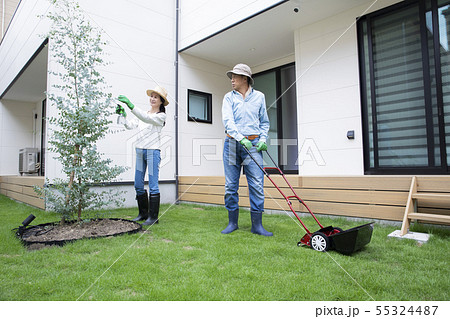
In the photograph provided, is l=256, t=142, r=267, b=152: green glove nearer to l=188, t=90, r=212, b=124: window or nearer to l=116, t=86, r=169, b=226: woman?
l=116, t=86, r=169, b=226: woman

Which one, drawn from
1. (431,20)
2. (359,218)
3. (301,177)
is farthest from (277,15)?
(359,218)

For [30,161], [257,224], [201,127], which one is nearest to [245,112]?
[257,224]

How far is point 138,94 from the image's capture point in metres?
4.78

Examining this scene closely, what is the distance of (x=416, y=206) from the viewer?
2.65 metres

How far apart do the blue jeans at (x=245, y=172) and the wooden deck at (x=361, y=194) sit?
3.15ft

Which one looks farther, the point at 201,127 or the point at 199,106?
the point at 199,106

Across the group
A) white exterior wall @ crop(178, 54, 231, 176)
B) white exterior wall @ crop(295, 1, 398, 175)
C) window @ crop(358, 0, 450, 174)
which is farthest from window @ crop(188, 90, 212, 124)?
window @ crop(358, 0, 450, 174)

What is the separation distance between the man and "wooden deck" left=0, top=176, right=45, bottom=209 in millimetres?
2873

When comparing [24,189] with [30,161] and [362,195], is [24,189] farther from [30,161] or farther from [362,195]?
[362,195]

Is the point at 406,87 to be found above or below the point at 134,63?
below

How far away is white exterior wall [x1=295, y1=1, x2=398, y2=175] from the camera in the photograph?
3734 millimetres

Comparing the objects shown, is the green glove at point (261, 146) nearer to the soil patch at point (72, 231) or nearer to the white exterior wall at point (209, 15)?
the soil patch at point (72, 231)

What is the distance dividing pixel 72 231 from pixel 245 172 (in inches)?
64.3
